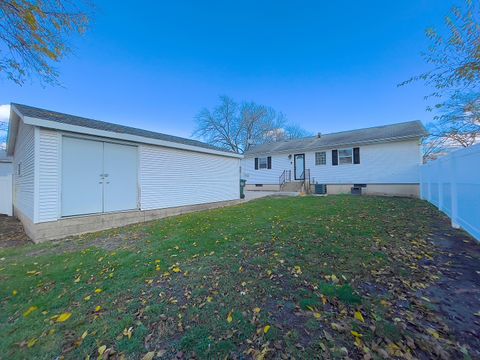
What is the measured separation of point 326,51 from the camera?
46.1ft

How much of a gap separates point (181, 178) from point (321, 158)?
11214 mm

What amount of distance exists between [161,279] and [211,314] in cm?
123

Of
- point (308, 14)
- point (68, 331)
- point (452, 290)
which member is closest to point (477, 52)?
point (452, 290)

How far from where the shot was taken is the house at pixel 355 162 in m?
13.0

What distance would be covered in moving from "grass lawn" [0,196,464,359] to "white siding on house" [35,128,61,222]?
1.22 metres

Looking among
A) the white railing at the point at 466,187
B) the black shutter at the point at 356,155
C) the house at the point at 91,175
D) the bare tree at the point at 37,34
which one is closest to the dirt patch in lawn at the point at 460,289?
the white railing at the point at 466,187

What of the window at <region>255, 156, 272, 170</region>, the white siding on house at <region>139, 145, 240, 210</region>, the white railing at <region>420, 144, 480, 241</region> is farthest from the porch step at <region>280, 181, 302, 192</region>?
the white railing at <region>420, 144, 480, 241</region>

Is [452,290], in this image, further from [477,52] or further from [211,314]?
[477,52]

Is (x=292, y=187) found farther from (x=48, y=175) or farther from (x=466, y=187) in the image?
(x=48, y=175)

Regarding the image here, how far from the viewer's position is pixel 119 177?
24.6 feet

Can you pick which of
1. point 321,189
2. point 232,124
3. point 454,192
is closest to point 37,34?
point 454,192

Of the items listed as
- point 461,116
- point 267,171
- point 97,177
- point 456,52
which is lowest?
point 97,177

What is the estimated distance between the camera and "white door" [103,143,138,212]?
7.18 m

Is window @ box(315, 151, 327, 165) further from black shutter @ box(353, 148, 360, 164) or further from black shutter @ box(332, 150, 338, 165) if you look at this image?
black shutter @ box(353, 148, 360, 164)
